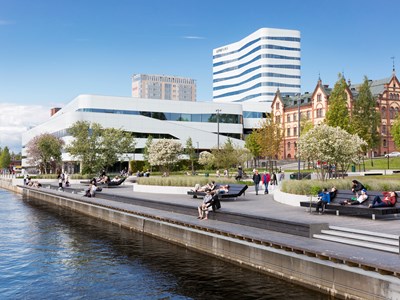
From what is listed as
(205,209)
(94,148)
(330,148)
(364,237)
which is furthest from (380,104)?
(364,237)

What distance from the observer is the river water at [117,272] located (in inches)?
452

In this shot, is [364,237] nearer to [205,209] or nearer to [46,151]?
[205,209]

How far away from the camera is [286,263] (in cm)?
1197

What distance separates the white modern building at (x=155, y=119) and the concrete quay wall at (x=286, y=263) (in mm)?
62518

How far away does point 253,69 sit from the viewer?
152 m

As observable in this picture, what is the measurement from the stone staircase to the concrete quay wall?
1.89 metres

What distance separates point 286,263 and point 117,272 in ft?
17.3

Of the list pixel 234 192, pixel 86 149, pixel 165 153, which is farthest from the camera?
pixel 86 149

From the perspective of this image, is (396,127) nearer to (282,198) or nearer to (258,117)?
(258,117)

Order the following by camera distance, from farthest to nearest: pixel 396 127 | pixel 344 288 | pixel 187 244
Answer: pixel 396 127, pixel 187 244, pixel 344 288

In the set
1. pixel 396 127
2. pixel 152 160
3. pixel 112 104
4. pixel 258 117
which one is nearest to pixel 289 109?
pixel 258 117

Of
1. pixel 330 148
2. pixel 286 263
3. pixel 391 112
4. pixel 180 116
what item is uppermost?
pixel 391 112

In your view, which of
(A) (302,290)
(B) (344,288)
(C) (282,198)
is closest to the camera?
(B) (344,288)

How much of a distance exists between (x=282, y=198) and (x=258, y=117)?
78.0 m
